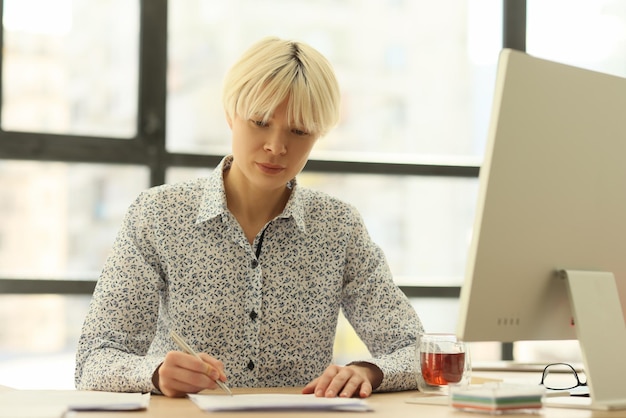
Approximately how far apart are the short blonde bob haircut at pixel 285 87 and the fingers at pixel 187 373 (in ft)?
1.90

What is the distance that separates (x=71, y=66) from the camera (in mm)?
3000

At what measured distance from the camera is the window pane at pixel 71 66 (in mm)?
2932

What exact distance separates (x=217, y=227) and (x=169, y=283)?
0.54ft

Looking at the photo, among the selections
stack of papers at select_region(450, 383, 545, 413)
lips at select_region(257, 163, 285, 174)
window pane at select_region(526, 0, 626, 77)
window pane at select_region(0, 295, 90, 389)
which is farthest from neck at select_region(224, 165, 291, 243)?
window pane at select_region(526, 0, 626, 77)

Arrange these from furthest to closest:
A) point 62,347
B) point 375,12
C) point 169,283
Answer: point 375,12 < point 62,347 < point 169,283

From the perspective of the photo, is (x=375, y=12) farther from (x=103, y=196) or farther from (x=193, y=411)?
(x=193, y=411)

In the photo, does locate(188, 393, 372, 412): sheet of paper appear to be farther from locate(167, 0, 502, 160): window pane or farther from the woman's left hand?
locate(167, 0, 502, 160): window pane

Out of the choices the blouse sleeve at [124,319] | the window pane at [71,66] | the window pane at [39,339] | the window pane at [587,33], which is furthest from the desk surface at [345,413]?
the window pane at [587,33]

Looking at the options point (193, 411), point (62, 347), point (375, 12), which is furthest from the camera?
point (375, 12)

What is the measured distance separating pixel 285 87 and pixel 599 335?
2.61ft

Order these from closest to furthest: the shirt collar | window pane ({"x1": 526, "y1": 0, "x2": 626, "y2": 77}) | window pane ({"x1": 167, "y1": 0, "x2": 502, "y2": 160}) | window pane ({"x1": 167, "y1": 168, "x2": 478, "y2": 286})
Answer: the shirt collar, window pane ({"x1": 167, "y1": 0, "x2": 502, "y2": 160}), window pane ({"x1": 167, "y1": 168, "x2": 478, "y2": 286}), window pane ({"x1": 526, "y1": 0, "x2": 626, "y2": 77})

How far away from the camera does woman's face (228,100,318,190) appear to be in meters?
1.77

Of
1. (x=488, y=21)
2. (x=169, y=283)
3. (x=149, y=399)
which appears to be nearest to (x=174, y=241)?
(x=169, y=283)

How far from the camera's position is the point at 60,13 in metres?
3.00
